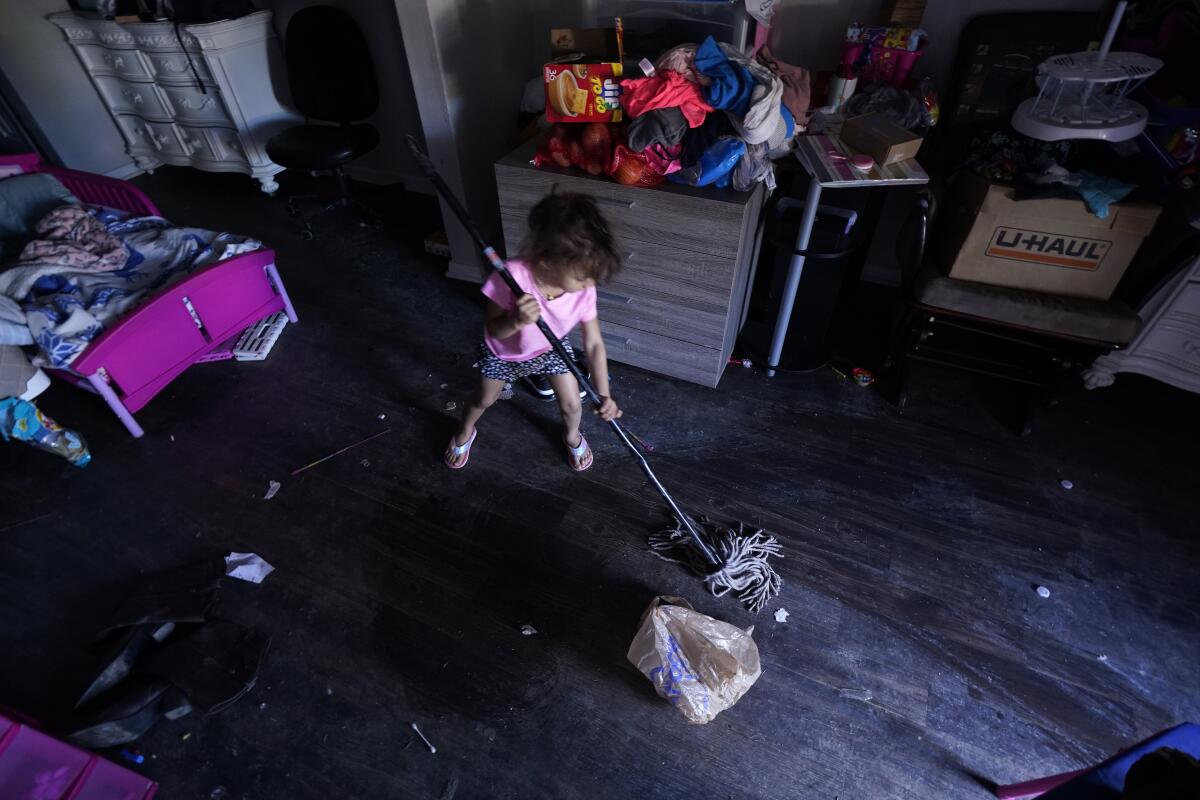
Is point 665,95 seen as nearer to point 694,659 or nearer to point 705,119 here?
point 705,119

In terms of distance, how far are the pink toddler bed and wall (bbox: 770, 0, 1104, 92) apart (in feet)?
7.21

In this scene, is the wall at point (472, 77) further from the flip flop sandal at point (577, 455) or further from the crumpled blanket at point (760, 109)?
the flip flop sandal at point (577, 455)

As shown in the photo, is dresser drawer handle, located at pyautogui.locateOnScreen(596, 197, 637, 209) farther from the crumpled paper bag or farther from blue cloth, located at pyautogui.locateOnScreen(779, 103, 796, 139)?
the crumpled paper bag

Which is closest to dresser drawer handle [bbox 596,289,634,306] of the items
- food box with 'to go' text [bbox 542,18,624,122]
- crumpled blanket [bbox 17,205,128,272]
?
food box with 'to go' text [bbox 542,18,624,122]

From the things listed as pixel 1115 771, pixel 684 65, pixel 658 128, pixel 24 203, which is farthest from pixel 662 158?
pixel 24 203

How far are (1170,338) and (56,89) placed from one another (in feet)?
17.5

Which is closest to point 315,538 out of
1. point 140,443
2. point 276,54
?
Answer: point 140,443

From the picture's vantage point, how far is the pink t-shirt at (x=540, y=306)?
1470 mm

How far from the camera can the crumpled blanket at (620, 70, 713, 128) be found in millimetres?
1684

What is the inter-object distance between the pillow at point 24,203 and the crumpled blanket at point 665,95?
7.75 feet

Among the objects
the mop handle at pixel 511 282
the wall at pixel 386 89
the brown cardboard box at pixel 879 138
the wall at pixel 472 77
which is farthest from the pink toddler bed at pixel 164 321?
the brown cardboard box at pixel 879 138

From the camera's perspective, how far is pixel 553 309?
1.56 m

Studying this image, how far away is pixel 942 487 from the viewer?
1.89 meters

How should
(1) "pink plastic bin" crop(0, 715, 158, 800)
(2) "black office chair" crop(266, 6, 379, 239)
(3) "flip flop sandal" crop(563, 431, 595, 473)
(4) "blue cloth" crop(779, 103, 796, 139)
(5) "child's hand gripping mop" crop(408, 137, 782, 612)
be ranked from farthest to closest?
(2) "black office chair" crop(266, 6, 379, 239), (3) "flip flop sandal" crop(563, 431, 595, 473), (4) "blue cloth" crop(779, 103, 796, 139), (5) "child's hand gripping mop" crop(408, 137, 782, 612), (1) "pink plastic bin" crop(0, 715, 158, 800)
